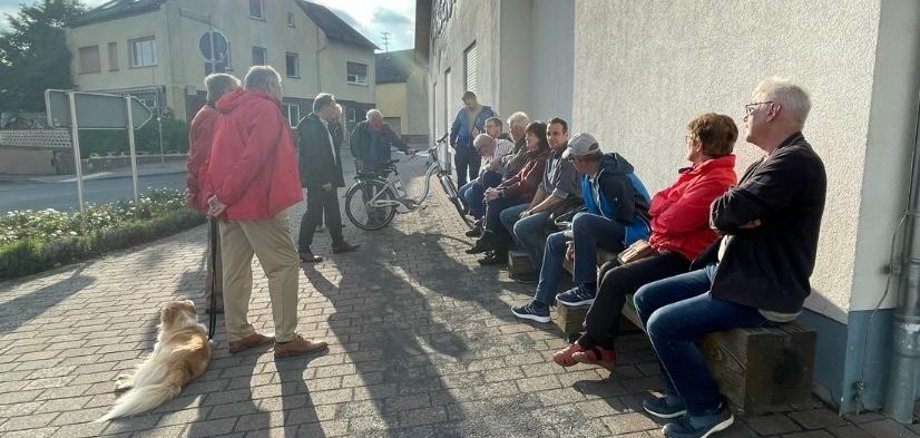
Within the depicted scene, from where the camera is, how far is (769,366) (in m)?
2.59

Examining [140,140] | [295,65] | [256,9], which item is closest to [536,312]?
[140,140]

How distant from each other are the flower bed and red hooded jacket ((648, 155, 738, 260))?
265 inches

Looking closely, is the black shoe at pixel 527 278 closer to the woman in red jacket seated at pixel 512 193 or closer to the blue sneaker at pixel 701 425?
the woman in red jacket seated at pixel 512 193

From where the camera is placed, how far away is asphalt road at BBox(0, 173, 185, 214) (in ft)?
43.7

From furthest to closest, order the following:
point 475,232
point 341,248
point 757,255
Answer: point 475,232
point 341,248
point 757,255

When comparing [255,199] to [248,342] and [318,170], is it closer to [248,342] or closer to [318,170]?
[248,342]

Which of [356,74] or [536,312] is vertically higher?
[356,74]

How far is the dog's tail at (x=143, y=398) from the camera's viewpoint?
3146mm

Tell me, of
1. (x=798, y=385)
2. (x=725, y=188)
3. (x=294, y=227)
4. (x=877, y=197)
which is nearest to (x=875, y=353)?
(x=798, y=385)

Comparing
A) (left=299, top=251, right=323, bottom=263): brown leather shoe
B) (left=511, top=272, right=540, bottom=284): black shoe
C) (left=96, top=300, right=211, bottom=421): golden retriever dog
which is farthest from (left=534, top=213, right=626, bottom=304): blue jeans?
(left=299, top=251, right=323, bottom=263): brown leather shoe

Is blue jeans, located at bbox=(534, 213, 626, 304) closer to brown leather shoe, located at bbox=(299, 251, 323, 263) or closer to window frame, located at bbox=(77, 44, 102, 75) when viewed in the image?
brown leather shoe, located at bbox=(299, 251, 323, 263)

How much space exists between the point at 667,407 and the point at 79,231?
7.52m

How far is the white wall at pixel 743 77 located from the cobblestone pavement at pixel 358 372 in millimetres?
977

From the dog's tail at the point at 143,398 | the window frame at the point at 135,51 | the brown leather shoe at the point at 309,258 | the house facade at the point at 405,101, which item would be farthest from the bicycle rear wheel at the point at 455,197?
the house facade at the point at 405,101
